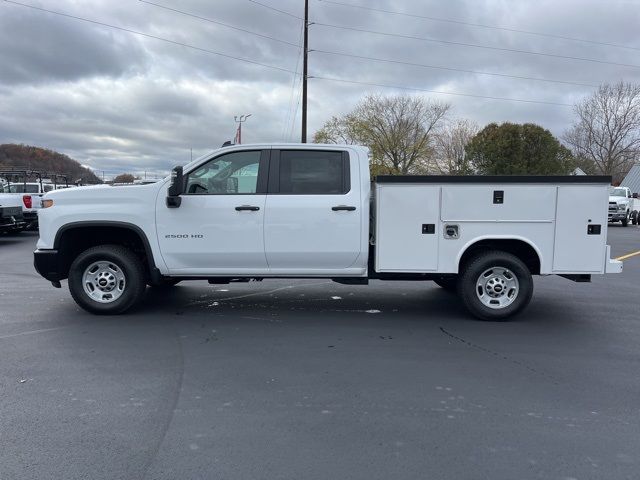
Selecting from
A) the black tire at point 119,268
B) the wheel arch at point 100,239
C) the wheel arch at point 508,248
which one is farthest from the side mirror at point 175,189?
the wheel arch at point 508,248

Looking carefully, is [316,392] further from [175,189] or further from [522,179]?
[522,179]

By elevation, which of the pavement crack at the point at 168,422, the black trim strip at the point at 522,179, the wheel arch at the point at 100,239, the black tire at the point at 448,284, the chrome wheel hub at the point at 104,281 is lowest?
the pavement crack at the point at 168,422

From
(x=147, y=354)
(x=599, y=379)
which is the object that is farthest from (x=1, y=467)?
(x=599, y=379)

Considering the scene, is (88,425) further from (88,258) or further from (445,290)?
(445,290)

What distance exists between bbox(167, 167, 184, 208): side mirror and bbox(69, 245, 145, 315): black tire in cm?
90

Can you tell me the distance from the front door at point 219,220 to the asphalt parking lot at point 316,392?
0.74 m

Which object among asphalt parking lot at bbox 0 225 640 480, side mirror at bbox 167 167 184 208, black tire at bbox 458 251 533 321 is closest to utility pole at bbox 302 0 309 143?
asphalt parking lot at bbox 0 225 640 480

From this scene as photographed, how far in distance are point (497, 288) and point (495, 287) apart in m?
0.03

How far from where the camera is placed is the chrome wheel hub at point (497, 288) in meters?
6.20

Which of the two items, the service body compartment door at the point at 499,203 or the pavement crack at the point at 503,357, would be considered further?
the service body compartment door at the point at 499,203

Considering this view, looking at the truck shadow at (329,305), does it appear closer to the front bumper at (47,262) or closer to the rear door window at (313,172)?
the front bumper at (47,262)

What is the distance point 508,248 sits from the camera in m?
6.30

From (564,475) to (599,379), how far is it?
1.84m

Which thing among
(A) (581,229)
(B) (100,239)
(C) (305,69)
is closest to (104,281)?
(B) (100,239)
